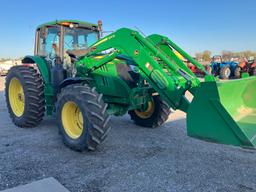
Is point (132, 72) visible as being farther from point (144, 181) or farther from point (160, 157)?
point (144, 181)

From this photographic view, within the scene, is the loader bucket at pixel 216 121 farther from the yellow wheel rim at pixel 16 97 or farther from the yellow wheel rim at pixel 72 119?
the yellow wheel rim at pixel 16 97

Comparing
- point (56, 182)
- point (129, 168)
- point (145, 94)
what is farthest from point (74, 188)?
point (145, 94)

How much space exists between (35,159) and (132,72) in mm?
2483

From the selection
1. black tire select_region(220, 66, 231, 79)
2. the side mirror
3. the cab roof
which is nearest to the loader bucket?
the cab roof

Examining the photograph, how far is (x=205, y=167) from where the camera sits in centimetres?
372

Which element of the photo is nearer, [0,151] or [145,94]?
[0,151]

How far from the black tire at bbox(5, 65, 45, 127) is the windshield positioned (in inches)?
38.2

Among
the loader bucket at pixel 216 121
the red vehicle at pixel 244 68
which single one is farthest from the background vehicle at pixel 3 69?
the loader bucket at pixel 216 121

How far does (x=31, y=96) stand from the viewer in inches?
205

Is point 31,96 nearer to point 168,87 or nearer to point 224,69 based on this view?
point 168,87

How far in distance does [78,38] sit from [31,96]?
1.70 meters

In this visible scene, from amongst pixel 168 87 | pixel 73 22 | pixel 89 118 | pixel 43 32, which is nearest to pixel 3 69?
pixel 43 32

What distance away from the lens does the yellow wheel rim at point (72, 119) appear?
4.43 m

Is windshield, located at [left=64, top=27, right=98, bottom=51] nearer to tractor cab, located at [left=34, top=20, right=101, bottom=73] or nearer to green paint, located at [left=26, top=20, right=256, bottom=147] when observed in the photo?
tractor cab, located at [left=34, top=20, right=101, bottom=73]
